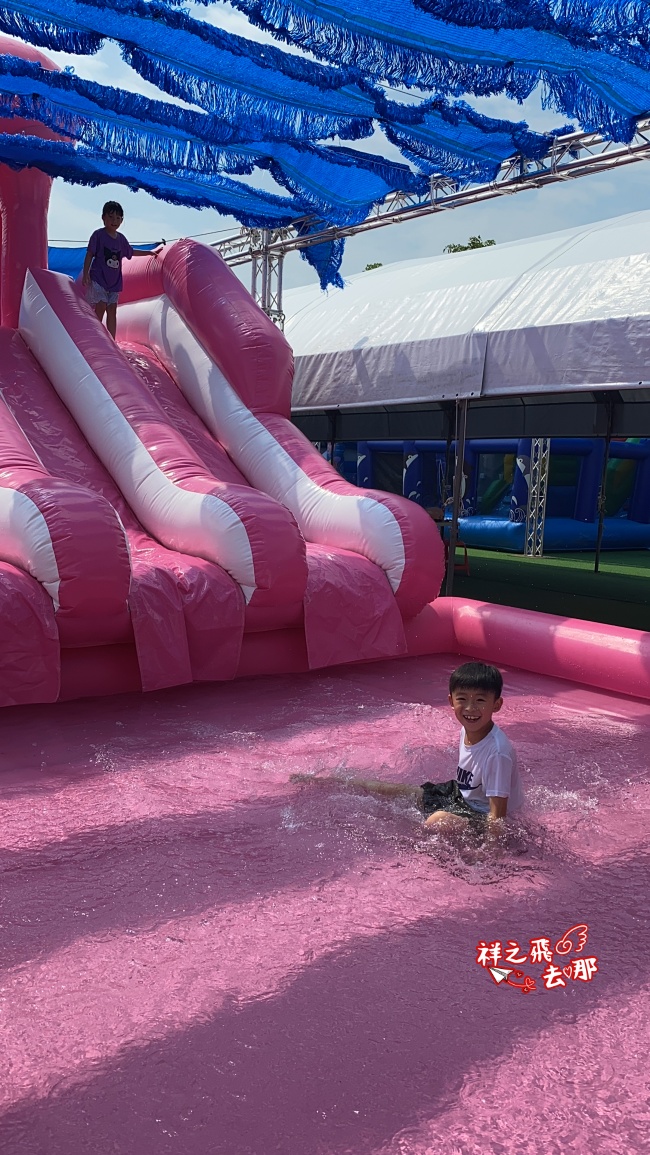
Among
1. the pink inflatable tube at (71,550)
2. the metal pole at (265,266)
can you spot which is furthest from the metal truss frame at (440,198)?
the pink inflatable tube at (71,550)

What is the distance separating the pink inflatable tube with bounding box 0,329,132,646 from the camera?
3.97 metres

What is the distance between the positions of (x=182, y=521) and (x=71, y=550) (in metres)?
0.94

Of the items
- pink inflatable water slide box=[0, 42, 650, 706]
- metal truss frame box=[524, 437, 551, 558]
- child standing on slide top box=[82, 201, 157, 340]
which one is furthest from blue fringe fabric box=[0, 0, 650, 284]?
metal truss frame box=[524, 437, 551, 558]

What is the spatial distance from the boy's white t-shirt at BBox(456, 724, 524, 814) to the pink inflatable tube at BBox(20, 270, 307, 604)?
1.97m

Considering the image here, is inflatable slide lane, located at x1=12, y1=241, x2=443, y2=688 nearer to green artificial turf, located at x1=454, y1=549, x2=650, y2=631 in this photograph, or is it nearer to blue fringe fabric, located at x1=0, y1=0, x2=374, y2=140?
blue fringe fabric, located at x1=0, y1=0, x2=374, y2=140

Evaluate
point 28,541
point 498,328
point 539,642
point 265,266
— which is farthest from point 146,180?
point 539,642

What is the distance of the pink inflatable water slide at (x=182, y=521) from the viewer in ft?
13.3

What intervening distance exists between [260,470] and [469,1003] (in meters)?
4.17

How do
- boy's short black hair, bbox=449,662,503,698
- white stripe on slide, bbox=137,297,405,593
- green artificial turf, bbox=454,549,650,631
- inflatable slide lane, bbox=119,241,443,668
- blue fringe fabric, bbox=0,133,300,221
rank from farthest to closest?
green artificial turf, bbox=454,549,650,631
blue fringe fabric, bbox=0,133,300,221
white stripe on slide, bbox=137,297,405,593
inflatable slide lane, bbox=119,241,443,668
boy's short black hair, bbox=449,662,503,698

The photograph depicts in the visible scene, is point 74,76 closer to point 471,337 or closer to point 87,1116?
point 471,337

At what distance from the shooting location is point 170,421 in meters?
5.69

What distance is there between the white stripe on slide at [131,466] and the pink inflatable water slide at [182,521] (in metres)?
0.01

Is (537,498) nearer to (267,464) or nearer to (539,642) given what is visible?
(267,464)

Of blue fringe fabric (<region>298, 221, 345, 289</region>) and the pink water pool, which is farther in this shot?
blue fringe fabric (<region>298, 221, 345, 289</region>)
